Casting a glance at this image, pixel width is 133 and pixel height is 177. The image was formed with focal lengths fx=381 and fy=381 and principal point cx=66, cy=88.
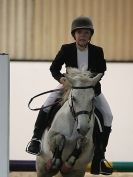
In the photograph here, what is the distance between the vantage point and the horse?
129 cm

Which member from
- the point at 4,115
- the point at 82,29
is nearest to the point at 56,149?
the point at 82,29

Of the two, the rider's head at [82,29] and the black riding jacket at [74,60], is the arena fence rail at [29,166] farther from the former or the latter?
the rider's head at [82,29]

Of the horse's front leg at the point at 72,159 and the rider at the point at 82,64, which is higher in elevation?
the rider at the point at 82,64

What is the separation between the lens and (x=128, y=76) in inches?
95.0

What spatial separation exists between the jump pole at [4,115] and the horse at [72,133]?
→ 975mm

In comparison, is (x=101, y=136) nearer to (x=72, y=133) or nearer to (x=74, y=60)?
(x=72, y=133)

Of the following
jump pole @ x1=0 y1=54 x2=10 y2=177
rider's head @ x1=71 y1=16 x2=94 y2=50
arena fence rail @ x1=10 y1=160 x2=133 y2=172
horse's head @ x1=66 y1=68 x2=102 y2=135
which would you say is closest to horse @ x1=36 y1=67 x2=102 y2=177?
horse's head @ x1=66 y1=68 x2=102 y2=135

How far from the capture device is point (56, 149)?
147 cm

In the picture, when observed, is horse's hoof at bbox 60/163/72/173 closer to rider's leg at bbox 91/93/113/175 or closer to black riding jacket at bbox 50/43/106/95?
rider's leg at bbox 91/93/113/175

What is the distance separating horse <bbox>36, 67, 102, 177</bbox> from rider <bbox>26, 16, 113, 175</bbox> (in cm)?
4

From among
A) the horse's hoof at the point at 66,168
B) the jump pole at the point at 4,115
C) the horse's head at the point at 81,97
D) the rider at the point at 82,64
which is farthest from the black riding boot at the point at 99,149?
the jump pole at the point at 4,115

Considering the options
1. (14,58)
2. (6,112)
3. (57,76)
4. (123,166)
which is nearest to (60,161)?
(57,76)

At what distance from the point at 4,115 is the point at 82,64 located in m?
1.17

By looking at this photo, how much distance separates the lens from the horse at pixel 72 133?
50.7 inches
